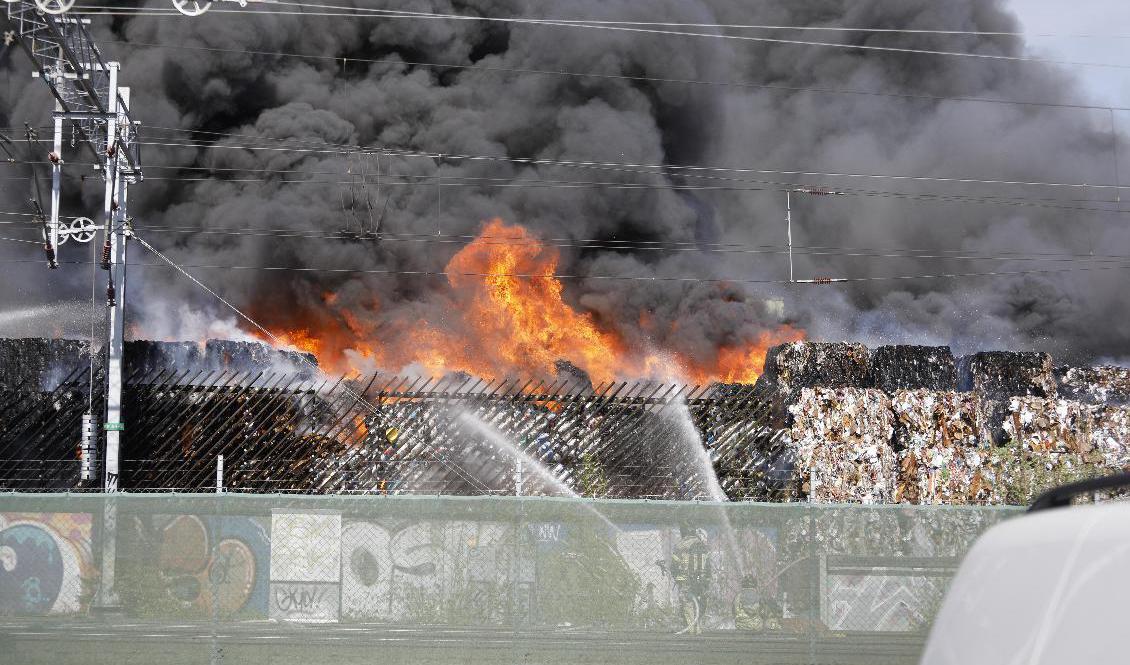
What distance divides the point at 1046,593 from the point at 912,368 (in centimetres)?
2207

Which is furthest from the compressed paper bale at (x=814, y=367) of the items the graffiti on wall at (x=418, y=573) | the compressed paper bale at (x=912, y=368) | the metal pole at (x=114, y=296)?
the metal pole at (x=114, y=296)

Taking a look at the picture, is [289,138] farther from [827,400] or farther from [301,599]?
[301,599]

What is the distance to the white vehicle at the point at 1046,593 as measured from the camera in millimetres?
2447

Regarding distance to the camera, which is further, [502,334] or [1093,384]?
[502,334]

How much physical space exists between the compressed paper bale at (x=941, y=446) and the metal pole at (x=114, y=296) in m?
13.5

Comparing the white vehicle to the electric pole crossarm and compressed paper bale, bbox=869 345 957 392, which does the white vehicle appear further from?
compressed paper bale, bbox=869 345 957 392

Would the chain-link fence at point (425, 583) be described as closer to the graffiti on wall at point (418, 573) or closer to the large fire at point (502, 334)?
the graffiti on wall at point (418, 573)

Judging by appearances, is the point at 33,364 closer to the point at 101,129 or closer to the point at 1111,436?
the point at 101,129

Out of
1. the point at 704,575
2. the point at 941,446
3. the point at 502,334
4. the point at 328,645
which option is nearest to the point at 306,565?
the point at 328,645

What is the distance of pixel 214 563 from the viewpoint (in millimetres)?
10336

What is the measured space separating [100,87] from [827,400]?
50.2ft

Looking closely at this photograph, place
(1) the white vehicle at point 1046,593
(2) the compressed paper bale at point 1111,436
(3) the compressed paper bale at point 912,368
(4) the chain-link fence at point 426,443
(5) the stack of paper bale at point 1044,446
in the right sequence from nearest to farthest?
(1) the white vehicle at point 1046,593 → (4) the chain-link fence at point 426,443 → (5) the stack of paper bale at point 1044,446 → (2) the compressed paper bale at point 1111,436 → (3) the compressed paper bale at point 912,368

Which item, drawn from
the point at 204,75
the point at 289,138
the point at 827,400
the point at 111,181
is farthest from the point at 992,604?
the point at 204,75

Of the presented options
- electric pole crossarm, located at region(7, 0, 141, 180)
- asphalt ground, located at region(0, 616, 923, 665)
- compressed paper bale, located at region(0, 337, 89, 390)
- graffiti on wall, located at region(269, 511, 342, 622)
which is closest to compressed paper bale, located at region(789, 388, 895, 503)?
asphalt ground, located at region(0, 616, 923, 665)
